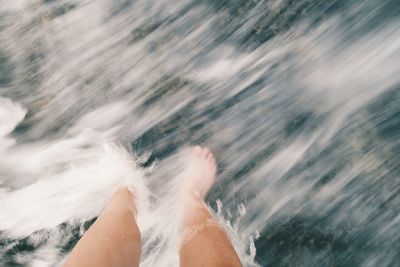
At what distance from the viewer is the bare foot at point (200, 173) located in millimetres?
3350

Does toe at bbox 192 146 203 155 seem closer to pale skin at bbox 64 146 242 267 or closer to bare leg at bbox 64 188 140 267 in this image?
pale skin at bbox 64 146 242 267

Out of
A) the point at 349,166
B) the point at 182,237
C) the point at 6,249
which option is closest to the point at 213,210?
the point at 182,237

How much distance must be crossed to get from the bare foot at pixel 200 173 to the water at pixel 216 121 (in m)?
0.09

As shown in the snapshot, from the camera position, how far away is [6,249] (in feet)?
10.4

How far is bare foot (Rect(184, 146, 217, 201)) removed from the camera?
11.0 ft

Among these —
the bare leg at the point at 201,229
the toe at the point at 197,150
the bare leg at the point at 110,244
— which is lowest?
the bare leg at the point at 201,229

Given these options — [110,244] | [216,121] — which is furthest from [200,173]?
[110,244]

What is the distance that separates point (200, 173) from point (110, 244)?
115 cm

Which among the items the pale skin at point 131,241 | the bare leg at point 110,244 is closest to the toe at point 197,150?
the pale skin at point 131,241

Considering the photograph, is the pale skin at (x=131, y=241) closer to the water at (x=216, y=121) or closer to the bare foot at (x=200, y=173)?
the bare foot at (x=200, y=173)

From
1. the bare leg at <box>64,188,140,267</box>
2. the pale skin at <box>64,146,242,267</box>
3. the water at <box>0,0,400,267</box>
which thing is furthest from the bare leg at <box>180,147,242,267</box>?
the bare leg at <box>64,188,140,267</box>

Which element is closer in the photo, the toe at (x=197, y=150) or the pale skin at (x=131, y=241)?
the pale skin at (x=131, y=241)

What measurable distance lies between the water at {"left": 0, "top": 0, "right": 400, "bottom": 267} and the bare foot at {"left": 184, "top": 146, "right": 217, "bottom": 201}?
3.4 inches

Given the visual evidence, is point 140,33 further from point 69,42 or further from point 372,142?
point 372,142
